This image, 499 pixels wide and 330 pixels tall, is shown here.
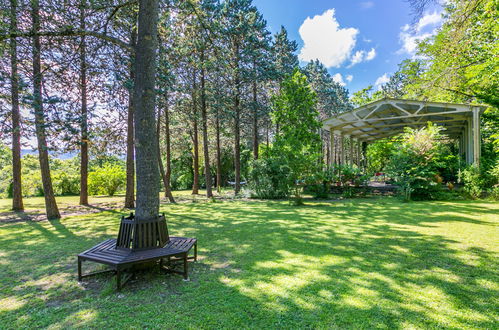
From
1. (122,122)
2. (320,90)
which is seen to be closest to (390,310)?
(122,122)

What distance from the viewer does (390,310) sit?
236 centimetres

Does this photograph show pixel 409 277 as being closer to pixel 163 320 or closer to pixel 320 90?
pixel 163 320

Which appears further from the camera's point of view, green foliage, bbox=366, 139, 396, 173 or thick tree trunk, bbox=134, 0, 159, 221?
green foliage, bbox=366, 139, 396, 173

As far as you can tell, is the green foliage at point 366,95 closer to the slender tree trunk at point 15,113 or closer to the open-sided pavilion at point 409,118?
the open-sided pavilion at point 409,118

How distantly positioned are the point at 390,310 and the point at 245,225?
4395 millimetres

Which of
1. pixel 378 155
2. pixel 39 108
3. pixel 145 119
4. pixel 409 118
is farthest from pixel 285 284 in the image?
pixel 378 155

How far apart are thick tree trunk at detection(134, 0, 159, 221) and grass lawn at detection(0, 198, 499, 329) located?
1.09 metres

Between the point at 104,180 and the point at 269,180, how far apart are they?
1256cm

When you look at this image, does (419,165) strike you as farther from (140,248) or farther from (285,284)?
(140,248)

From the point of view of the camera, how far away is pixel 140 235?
10.7ft

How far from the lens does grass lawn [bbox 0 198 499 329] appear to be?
2297mm

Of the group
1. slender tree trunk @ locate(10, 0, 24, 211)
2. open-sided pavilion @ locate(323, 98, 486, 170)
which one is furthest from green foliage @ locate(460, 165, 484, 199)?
slender tree trunk @ locate(10, 0, 24, 211)

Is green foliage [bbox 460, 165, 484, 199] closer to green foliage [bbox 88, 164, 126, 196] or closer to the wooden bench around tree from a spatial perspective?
the wooden bench around tree

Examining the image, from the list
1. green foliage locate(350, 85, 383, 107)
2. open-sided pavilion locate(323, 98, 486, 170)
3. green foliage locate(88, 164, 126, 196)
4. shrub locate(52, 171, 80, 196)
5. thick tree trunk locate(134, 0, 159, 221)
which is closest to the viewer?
thick tree trunk locate(134, 0, 159, 221)
